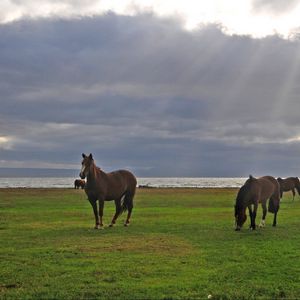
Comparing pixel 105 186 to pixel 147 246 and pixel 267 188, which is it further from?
pixel 267 188

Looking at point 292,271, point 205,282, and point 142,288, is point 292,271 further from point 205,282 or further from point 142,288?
point 142,288

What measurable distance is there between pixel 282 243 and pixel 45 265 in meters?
7.47

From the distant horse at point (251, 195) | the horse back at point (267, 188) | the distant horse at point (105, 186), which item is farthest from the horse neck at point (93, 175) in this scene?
the horse back at point (267, 188)

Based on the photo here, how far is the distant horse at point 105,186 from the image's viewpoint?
1847 centimetres

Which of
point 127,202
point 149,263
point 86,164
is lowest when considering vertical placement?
point 149,263

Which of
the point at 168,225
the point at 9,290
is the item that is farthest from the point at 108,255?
the point at 168,225

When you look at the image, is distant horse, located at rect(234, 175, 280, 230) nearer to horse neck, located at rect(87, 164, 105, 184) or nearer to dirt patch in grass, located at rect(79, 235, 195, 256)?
dirt patch in grass, located at rect(79, 235, 195, 256)

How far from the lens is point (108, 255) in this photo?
1205cm

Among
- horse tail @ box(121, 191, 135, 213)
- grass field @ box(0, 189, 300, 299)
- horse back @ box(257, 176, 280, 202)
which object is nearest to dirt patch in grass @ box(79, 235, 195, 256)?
grass field @ box(0, 189, 300, 299)

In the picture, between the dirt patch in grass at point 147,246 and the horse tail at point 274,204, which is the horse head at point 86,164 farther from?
the horse tail at point 274,204

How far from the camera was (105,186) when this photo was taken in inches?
757

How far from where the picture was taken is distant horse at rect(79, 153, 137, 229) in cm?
1847

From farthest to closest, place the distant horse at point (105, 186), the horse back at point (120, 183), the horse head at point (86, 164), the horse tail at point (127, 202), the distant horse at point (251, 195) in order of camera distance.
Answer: the horse tail at point (127, 202) < the horse back at point (120, 183) < the distant horse at point (105, 186) < the horse head at point (86, 164) < the distant horse at point (251, 195)

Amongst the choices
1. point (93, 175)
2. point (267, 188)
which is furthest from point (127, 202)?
point (267, 188)
